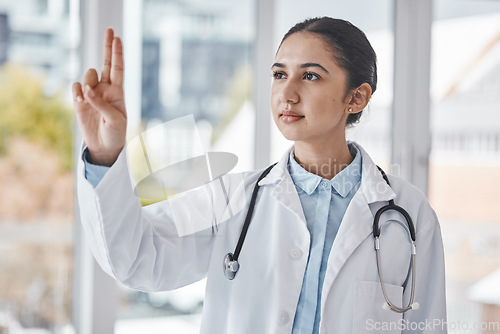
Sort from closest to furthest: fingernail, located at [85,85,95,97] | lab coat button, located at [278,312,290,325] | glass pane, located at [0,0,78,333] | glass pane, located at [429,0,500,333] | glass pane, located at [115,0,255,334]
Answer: fingernail, located at [85,85,95,97] < lab coat button, located at [278,312,290,325] < glass pane, located at [0,0,78,333] < glass pane, located at [115,0,255,334] < glass pane, located at [429,0,500,333]

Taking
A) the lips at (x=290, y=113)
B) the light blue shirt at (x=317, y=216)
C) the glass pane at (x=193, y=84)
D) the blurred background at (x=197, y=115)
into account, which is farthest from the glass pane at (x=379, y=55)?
the lips at (x=290, y=113)

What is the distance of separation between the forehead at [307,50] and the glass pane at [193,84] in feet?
3.65

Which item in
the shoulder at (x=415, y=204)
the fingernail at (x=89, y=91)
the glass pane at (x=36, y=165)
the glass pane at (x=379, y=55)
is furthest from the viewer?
the glass pane at (x=379, y=55)

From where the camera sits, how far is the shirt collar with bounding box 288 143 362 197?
1.31 m

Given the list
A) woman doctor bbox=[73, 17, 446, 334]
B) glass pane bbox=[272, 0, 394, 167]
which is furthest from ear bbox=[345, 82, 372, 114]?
glass pane bbox=[272, 0, 394, 167]

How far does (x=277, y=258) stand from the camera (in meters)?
1.23

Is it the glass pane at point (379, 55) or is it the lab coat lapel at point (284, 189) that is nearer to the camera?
the lab coat lapel at point (284, 189)

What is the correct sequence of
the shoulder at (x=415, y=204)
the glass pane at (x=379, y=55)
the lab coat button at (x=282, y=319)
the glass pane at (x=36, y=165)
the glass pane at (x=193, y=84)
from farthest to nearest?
the glass pane at (x=379, y=55) < the glass pane at (x=193, y=84) < the glass pane at (x=36, y=165) < the shoulder at (x=415, y=204) < the lab coat button at (x=282, y=319)

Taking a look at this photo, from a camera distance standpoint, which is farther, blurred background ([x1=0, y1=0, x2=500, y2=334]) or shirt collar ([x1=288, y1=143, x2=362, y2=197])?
blurred background ([x1=0, y1=0, x2=500, y2=334])

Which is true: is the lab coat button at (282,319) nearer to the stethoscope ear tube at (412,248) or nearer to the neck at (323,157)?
the stethoscope ear tube at (412,248)

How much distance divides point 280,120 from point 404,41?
6.02 ft

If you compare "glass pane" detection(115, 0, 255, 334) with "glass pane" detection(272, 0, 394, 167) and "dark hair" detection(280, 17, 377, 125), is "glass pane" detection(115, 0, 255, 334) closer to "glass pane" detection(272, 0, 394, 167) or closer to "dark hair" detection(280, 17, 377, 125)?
"glass pane" detection(272, 0, 394, 167)

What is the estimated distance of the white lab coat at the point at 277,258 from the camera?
120 cm

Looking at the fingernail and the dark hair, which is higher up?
the dark hair
